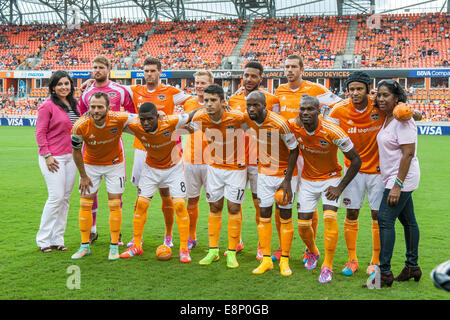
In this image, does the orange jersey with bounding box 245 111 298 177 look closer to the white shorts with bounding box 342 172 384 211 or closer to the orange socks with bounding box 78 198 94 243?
the white shorts with bounding box 342 172 384 211

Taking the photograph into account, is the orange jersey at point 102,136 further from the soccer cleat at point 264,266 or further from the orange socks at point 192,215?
the soccer cleat at point 264,266

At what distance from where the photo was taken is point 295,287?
4508mm

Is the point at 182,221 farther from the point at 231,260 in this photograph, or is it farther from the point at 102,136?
the point at 102,136

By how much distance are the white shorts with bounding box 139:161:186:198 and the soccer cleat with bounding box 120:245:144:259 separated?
2.30ft

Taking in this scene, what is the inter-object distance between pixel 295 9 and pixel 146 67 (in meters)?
46.5

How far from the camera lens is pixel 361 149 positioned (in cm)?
499

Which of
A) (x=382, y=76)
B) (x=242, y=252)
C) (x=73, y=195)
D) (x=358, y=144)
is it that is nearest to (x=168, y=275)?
(x=242, y=252)

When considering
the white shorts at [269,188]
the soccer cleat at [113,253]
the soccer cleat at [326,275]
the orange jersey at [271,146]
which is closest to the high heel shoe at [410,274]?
the soccer cleat at [326,275]

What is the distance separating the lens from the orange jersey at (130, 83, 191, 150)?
6.25 metres

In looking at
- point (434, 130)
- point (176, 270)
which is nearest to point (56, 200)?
point (176, 270)

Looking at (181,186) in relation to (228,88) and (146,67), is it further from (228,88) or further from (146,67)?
(228,88)

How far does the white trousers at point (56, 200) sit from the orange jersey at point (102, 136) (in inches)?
12.2

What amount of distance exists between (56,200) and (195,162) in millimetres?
1896

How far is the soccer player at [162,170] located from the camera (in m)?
5.40
